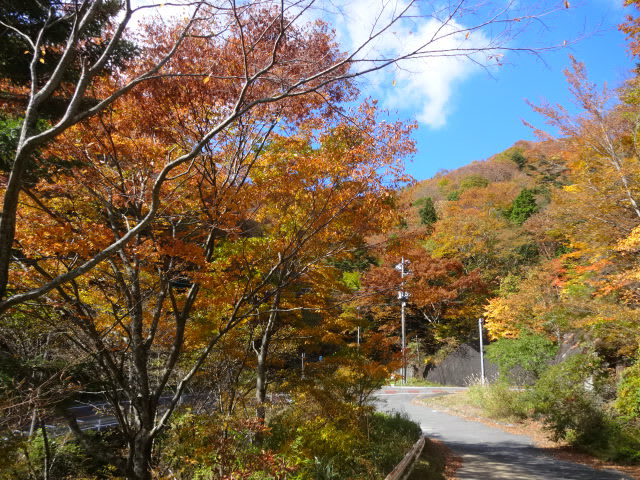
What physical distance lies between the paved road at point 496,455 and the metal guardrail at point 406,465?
0.97m

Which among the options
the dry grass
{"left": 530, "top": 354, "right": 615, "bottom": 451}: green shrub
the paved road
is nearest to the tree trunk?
the paved road

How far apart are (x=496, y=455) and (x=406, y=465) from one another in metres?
4.29

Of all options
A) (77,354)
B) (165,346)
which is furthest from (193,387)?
(77,354)

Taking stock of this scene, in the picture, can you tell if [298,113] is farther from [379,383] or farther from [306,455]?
[379,383]

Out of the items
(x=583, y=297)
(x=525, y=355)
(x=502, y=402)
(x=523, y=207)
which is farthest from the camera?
(x=523, y=207)

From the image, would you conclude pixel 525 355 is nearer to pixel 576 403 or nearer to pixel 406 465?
pixel 576 403

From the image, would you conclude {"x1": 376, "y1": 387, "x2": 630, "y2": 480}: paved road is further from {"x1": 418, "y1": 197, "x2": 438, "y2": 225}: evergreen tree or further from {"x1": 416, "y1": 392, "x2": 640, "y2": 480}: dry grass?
{"x1": 418, "y1": 197, "x2": 438, "y2": 225}: evergreen tree

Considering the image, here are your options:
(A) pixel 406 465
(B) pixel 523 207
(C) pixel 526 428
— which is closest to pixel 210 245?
(A) pixel 406 465

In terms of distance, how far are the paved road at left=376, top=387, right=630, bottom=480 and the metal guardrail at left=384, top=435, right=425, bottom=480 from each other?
0.97m

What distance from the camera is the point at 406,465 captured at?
8195 millimetres

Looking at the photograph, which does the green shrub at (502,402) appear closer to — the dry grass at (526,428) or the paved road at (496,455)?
the dry grass at (526,428)

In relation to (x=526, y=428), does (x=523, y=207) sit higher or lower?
higher

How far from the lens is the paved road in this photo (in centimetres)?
905

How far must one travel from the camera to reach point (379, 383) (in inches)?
444
